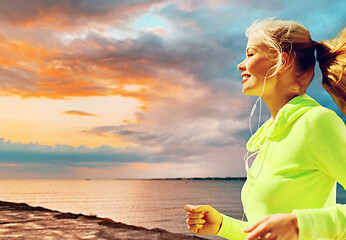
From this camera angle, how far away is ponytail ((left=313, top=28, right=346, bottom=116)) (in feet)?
4.19

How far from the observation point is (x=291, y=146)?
1197 millimetres

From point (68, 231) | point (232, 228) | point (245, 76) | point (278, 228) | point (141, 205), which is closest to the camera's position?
point (278, 228)

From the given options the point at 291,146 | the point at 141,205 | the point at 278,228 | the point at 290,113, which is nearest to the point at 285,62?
the point at 290,113

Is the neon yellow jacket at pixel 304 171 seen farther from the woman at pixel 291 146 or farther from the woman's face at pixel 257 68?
the woman's face at pixel 257 68

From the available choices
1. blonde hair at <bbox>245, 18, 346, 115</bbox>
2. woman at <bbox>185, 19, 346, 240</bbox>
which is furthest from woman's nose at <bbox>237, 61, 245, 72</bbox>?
blonde hair at <bbox>245, 18, 346, 115</bbox>

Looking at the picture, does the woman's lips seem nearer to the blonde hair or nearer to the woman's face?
the woman's face

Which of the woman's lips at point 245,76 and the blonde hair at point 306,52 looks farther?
the woman's lips at point 245,76

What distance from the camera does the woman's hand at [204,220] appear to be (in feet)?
5.00

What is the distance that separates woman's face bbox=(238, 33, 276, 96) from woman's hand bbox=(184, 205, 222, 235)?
52cm

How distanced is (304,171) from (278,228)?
9.7 inches

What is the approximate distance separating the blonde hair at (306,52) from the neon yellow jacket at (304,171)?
10 cm

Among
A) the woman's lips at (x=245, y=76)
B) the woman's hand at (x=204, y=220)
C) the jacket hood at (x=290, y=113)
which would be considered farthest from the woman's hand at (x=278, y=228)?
the woman's lips at (x=245, y=76)

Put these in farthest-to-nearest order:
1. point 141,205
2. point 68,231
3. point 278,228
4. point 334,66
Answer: point 141,205 < point 68,231 < point 334,66 < point 278,228

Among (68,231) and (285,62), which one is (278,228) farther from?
(68,231)
